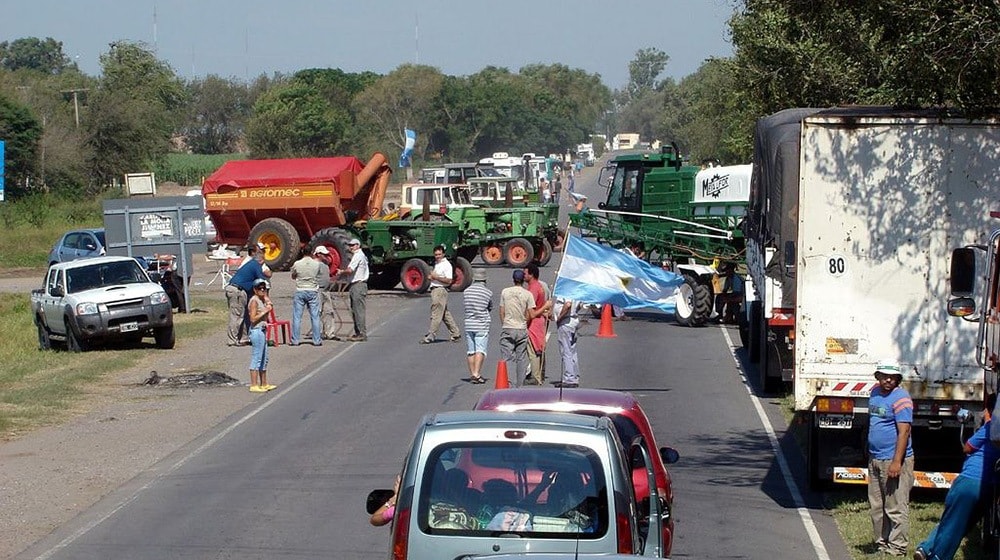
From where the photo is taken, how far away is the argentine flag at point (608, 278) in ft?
67.9

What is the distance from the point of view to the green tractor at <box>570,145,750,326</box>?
88.1 ft

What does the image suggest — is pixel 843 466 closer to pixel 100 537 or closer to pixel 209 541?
pixel 209 541

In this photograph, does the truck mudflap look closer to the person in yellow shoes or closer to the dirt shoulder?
the dirt shoulder

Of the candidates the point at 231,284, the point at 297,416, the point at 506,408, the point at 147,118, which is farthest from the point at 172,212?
the point at 147,118

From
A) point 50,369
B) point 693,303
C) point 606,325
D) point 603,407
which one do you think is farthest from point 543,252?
point 603,407

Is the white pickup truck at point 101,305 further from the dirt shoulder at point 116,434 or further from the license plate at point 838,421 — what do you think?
the license plate at point 838,421

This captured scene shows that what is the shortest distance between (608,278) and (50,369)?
935cm

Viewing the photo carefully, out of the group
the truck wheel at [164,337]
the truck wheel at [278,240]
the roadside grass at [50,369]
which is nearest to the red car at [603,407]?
the roadside grass at [50,369]

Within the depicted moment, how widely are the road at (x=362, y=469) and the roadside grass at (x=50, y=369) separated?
2.66 metres

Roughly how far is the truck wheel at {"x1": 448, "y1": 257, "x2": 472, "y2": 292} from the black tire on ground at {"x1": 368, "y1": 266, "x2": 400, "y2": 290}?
217 centimetres

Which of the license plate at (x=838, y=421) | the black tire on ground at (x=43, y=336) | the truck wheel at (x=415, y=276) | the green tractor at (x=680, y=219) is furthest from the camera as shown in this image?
the truck wheel at (x=415, y=276)

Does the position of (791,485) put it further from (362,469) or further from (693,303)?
(693,303)

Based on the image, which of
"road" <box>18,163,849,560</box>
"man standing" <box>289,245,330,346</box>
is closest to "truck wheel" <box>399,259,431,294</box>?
"man standing" <box>289,245,330,346</box>

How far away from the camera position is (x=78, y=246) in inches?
1489
